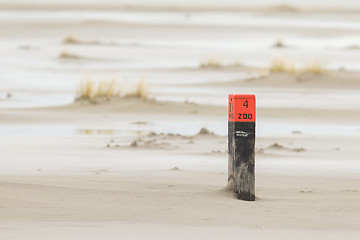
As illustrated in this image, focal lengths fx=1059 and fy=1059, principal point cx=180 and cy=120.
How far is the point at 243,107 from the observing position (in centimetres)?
806

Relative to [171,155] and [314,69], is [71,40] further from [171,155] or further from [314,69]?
[171,155]

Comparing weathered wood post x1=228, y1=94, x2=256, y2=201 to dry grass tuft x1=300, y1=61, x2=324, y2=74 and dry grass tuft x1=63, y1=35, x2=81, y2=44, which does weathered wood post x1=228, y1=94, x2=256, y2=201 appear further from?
dry grass tuft x1=63, y1=35, x2=81, y2=44

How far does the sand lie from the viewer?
279 inches

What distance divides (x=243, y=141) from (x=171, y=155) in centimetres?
436

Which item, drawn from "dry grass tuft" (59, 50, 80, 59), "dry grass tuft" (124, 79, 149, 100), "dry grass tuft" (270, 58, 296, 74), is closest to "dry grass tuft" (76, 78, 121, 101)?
"dry grass tuft" (124, 79, 149, 100)

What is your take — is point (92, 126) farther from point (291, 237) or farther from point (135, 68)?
point (135, 68)

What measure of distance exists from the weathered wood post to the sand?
0.49 ft

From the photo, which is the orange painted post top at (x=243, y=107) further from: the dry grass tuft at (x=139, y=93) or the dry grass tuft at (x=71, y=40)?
the dry grass tuft at (x=71, y=40)

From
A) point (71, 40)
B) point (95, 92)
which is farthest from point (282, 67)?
point (71, 40)

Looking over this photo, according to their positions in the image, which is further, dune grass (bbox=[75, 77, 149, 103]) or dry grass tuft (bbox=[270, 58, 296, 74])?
dry grass tuft (bbox=[270, 58, 296, 74])

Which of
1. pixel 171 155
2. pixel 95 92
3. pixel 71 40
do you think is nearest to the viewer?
pixel 171 155

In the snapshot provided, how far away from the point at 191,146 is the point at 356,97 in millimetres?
9785

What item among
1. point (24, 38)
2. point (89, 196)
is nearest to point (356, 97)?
point (89, 196)

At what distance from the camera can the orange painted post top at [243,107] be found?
8.01 meters
